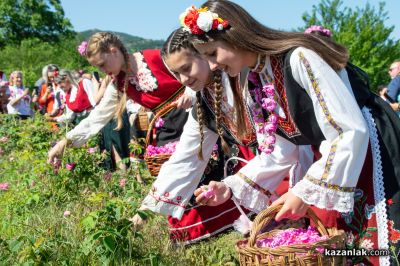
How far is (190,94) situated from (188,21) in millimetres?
1322

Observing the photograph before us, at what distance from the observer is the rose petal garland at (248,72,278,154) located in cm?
239

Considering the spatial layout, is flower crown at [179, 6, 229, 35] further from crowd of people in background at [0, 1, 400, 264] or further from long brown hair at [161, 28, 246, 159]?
long brown hair at [161, 28, 246, 159]

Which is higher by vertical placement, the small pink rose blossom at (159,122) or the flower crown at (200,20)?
the flower crown at (200,20)

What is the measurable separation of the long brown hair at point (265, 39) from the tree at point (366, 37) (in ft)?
68.2

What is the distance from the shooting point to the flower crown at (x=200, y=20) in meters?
2.25

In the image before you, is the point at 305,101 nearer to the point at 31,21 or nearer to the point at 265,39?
the point at 265,39

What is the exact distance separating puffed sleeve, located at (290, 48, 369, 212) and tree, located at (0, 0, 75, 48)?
40.3 metres

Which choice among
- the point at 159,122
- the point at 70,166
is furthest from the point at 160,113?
the point at 70,166

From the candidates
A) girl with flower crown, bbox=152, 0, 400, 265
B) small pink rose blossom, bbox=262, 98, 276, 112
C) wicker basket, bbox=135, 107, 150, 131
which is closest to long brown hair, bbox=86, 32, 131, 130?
wicker basket, bbox=135, 107, 150, 131

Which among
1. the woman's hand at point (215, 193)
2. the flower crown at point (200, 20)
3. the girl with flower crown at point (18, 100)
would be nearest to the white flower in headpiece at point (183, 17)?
the flower crown at point (200, 20)

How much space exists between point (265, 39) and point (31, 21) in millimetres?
41096

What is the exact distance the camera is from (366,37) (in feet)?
76.0

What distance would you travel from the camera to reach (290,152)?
2.68 m

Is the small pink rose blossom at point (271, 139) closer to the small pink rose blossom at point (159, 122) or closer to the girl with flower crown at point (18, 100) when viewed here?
the small pink rose blossom at point (159, 122)
